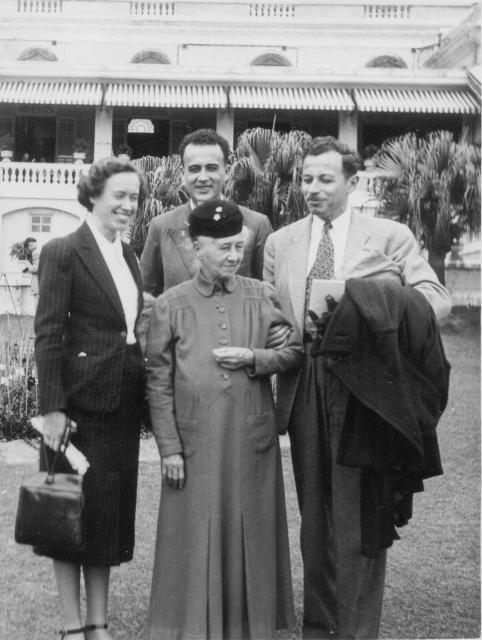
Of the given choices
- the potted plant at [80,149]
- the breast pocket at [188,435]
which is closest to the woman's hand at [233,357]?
the breast pocket at [188,435]

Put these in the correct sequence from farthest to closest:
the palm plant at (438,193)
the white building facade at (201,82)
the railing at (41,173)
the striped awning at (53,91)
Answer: the railing at (41,173) → the striped awning at (53,91) → the white building facade at (201,82) → the palm plant at (438,193)

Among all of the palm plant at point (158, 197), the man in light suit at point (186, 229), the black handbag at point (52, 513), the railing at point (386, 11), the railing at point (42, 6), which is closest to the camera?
the black handbag at point (52, 513)

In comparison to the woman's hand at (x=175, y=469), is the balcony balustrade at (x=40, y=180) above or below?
above

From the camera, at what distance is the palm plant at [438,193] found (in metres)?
10.7

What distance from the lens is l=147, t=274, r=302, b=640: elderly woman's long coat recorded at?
113 inches

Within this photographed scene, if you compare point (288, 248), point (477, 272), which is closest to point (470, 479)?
point (288, 248)

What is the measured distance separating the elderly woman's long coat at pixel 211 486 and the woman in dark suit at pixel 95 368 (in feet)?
0.45

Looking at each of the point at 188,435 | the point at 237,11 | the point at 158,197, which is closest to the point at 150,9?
the point at 237,11

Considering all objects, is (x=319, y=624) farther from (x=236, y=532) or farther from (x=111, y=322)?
(x=111, y=322)

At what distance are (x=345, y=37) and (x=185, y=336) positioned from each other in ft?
44.4

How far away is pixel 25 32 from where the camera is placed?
32.8ft

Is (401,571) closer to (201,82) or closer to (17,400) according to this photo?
(17,400)

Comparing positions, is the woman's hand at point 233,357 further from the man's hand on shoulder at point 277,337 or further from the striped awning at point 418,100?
the striped awning at point 418,100

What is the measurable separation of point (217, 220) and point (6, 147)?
17.9m
